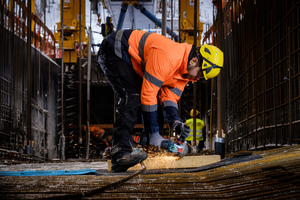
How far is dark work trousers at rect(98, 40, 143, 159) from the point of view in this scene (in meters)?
3.49

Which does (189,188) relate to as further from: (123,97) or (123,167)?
(123,97)

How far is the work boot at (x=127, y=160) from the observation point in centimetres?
344

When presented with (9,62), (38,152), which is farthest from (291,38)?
(38,152)

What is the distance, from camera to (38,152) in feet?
38.8

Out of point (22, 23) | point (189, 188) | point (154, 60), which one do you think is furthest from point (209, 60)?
point (22, 23)

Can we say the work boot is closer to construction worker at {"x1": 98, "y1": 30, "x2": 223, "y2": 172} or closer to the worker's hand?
construction worker at {"x1": 98, "y1": 30, "x2": 223, "y2": 172}

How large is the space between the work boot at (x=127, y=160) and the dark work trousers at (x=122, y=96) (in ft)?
0.15

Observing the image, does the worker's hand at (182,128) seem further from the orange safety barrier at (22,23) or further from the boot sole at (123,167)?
the orange safety barrier at (22,23)

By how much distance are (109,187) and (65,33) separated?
12122 mm

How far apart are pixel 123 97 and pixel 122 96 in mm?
20

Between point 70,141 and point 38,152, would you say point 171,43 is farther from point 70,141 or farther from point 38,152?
point 70,141

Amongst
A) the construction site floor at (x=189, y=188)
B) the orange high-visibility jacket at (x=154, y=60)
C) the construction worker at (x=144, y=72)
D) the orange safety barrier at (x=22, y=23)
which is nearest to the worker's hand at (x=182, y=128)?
the construction worker at (x=144, y=72)

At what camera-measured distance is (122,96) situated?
361 centimetres

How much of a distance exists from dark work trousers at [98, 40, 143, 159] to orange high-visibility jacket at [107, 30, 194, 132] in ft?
0.27
